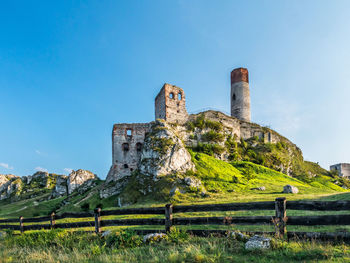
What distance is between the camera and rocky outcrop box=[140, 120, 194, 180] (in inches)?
1062

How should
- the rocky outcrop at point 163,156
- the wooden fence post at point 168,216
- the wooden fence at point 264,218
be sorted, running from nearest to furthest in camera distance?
the wooden fence at point 264,218 → the wooden fence post at point 168,216 → the rocky outcrop at point 163,156

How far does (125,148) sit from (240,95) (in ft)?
94.3

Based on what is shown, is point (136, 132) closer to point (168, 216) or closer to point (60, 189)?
point (60, 189)

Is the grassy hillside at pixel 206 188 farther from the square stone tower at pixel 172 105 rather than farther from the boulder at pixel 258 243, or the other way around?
the boulder at pixel 258 243

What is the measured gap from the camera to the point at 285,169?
41062mm

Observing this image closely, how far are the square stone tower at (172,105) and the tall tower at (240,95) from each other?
1775 cm

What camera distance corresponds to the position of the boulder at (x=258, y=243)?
564cm

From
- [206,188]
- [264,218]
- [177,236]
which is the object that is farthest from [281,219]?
[206,188]

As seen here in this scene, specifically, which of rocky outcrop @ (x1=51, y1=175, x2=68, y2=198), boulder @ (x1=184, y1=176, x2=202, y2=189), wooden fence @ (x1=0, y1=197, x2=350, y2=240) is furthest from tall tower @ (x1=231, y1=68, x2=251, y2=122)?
wooden fence @ (x1=0, y1=197, x2=350, y2=240)

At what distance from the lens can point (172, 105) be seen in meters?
36.1

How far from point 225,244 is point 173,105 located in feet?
101

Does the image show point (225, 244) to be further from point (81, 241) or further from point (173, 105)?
point (173, 105)

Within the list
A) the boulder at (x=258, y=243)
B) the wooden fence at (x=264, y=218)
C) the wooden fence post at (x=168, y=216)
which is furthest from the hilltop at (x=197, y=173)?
the boulder at (x=258, y=243)

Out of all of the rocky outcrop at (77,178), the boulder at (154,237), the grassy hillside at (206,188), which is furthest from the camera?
the rocky outcrop at (77,178)
